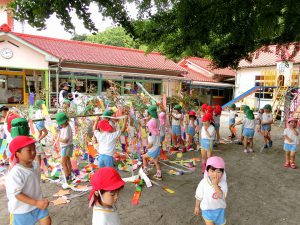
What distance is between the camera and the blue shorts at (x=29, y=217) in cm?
251

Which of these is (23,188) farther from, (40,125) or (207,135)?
(40,125)

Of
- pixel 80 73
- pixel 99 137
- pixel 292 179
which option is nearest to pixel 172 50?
→ pixel 99 137

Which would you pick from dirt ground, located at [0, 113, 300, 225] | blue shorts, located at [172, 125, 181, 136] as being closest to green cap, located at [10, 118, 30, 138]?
dirt ground, located at [0, 113, 300, 225]

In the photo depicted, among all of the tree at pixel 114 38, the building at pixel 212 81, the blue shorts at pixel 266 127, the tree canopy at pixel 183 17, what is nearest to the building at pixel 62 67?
the building at pixel 212 81

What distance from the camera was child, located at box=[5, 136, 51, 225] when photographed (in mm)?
2393

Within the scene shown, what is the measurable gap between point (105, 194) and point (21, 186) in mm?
931

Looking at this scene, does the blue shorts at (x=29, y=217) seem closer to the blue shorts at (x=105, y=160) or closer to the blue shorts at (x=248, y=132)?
the blue shorts at (x=105, y=160)

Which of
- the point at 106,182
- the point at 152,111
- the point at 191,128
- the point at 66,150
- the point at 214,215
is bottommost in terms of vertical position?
the point at 214,215

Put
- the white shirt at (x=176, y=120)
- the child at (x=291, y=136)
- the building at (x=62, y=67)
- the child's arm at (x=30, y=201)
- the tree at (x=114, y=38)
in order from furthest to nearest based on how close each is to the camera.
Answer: the tree at (x=114, y=38), the building at (x=62, y=67), the white shirt at (x=176, y=120), the child at (x=291, y=136), the child's arm at (x=30, y=201)

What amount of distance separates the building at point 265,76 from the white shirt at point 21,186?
1452 cm

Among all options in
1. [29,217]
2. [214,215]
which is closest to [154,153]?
[214,215]

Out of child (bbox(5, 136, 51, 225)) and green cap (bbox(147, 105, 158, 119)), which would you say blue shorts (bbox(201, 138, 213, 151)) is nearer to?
green cap (bbox(147, 105, 158, 119))

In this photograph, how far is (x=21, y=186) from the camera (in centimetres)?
241

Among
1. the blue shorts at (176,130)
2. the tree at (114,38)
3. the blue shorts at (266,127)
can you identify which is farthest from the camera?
the tree at (114,38)
